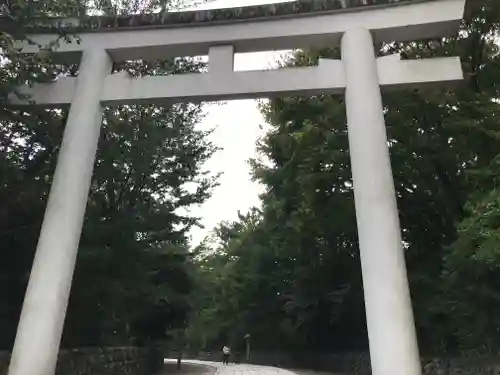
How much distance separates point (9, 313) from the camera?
7164 mm

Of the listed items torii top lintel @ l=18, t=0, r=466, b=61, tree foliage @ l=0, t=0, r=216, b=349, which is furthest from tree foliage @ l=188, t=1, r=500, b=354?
tree foliage @ l=0, t=0, r=216, b=349

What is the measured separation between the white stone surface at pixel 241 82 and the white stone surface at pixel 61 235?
0.84 feet

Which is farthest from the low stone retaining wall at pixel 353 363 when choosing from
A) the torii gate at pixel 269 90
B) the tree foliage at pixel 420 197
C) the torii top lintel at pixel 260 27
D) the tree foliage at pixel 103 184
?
the tree foliage at pixel 103 184

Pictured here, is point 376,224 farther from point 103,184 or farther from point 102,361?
point 102,361

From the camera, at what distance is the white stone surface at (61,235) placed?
16.8ft

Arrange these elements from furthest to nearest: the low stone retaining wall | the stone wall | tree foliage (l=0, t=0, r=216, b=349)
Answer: the low stone retaining wall < the stone wall < tree foliage (l=0, t=0, r=216, b=349)

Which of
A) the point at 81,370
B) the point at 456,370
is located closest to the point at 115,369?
the point at 81,370

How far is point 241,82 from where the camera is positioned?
20.3 ft

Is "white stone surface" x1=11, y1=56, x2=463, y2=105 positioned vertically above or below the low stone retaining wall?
above

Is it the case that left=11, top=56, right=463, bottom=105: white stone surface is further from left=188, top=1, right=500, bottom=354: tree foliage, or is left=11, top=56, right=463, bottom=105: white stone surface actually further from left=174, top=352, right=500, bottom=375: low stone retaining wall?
left=174, top=352, right=500, bottom=375: low stone retaining wall

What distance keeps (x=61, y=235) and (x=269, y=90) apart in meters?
2.97

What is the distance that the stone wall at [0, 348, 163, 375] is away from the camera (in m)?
7.74

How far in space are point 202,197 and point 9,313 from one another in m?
7.83

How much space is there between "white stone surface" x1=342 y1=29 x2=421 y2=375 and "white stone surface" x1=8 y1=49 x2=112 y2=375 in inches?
124
